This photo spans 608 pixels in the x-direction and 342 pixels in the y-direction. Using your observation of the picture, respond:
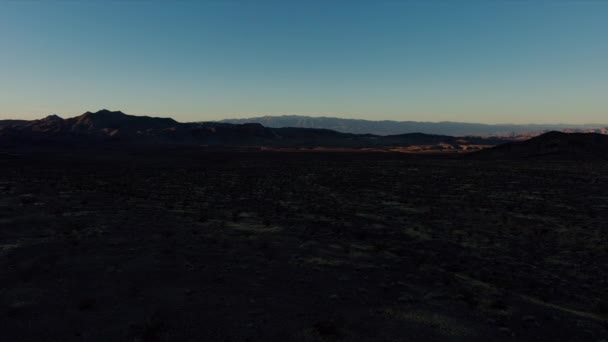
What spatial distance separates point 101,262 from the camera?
441 inches

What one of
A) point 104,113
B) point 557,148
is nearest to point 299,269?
point 557,148

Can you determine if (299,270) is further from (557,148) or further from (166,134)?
Result: (166,134)

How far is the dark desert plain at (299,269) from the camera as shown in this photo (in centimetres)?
764

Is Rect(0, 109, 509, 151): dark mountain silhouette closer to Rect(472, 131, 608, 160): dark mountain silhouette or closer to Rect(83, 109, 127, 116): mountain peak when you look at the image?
Rect(83, 109, 127, 116): mountain peak

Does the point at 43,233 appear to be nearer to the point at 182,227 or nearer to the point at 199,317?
the point at 182,227

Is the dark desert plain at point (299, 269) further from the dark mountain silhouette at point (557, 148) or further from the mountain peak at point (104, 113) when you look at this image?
the mountain peak at point (104, 113)

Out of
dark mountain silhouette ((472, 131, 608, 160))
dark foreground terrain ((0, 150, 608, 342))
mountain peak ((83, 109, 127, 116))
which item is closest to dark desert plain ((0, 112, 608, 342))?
dark foreground terrain ((0, 150, 608, 342))

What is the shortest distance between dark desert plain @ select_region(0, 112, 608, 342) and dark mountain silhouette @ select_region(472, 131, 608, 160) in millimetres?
51202

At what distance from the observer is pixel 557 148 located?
68.7m

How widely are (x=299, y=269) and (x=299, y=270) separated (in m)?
0.09

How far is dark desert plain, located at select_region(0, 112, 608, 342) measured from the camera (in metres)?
7.64

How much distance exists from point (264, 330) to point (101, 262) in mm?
6934

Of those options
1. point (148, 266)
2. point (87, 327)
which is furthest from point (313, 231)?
point (87, 327)

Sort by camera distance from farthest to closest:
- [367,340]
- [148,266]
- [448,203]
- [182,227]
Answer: [448,203], [182,227], [148,266], [367,340]
